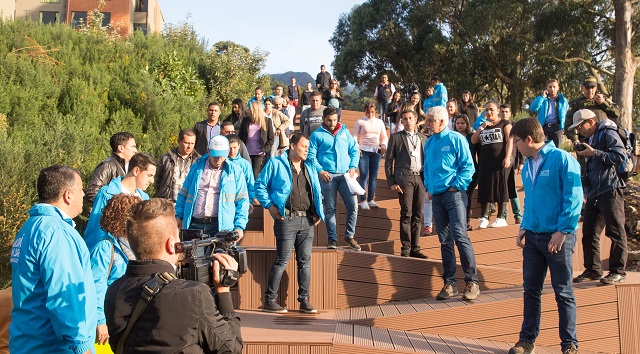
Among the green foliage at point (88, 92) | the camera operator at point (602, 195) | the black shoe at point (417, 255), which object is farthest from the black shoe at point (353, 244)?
the green foliage at point (88, 92)

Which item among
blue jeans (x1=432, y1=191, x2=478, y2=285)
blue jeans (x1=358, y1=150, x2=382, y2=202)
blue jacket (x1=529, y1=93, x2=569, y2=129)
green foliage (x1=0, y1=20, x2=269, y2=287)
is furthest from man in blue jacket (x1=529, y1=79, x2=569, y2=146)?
green foliage (x1=0, y1=20, x2=269, y2=287)

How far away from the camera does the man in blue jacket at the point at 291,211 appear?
773 cm

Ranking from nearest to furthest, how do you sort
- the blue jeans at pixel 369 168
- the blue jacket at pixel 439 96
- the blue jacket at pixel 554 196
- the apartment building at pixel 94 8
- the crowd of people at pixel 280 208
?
the crowd of people at pixel 280 208
the blue jacket at pixel 554 196
the blue jeans at pixel 369 168
the blue jacket at pixel 439 96
the apartment building at pixel 94 8

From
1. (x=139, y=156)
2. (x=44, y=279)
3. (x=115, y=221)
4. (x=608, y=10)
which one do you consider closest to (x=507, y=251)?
(x=139, y=156)

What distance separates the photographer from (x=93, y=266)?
4.74m

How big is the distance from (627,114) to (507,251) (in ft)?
52.8

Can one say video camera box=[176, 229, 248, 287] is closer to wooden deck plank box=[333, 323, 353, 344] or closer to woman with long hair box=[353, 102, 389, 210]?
wooden deck plank box=[333, 323, 353, 344]

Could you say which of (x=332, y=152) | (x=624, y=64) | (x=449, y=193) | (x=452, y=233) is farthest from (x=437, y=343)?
(x=624, y=64)

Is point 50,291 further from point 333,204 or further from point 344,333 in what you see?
point 333,204

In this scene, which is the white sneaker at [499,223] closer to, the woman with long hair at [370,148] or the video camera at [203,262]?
the woman with long hair at [370,148]

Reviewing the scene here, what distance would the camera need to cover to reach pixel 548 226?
6043 mm

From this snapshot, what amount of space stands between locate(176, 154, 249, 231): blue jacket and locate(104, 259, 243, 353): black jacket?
4487mm

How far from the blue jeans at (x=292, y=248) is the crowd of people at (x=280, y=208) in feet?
0.05

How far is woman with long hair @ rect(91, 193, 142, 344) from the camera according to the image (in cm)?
470
